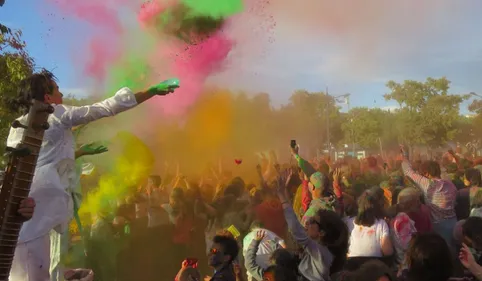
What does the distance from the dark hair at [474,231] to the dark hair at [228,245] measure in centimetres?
209

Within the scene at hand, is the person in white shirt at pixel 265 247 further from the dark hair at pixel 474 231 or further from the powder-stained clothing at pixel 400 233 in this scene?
the dark hair at pixel 474 231

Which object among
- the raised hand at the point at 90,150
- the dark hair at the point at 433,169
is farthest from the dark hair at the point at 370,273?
the dark hair at the point at 433,169

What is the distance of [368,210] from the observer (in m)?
5.02

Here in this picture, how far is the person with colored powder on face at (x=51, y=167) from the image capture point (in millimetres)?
3270

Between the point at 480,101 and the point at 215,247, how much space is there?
4547 centimetres

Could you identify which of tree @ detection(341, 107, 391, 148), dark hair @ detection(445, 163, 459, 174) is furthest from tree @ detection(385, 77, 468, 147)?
dark hair @ detection(445, 163, 459, 174)

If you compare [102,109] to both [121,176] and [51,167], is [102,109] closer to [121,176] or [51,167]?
[51,167]

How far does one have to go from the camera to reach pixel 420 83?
34531mm

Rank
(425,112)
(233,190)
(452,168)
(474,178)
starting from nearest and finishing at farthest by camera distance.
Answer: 1. (474,178)
2. (233,190)
3. (452,168)
4. (425,112)

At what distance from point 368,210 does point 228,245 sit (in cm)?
165

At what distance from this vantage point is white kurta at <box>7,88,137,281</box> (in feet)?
11.0

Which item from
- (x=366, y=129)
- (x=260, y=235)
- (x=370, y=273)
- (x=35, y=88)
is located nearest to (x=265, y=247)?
(x=260, y=235)

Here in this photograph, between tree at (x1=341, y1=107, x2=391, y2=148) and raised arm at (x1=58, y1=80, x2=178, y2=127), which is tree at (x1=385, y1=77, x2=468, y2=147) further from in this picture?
raised arm at (x1=58, y1=80, x2=178, y2=127)

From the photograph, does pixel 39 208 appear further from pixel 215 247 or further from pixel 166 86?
pixel 215 247
